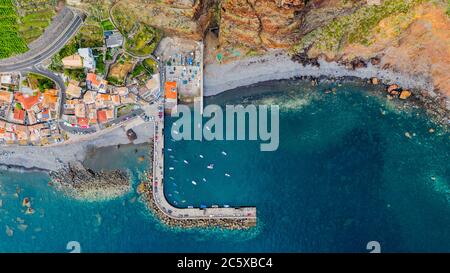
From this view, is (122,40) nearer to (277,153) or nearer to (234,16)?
(234,16)

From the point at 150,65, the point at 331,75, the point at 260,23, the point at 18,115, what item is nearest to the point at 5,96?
the point at 18,115

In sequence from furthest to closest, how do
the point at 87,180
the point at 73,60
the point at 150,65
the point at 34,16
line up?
1. the point at 87,180
2. the point at 150,65
3. the point at 73,60
4. the point at 34,16

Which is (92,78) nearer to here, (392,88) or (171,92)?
(171,92)

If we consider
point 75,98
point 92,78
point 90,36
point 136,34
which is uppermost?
point 136,34

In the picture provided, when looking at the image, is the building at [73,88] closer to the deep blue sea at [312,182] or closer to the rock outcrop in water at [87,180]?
the deep blue sea at [312,182]

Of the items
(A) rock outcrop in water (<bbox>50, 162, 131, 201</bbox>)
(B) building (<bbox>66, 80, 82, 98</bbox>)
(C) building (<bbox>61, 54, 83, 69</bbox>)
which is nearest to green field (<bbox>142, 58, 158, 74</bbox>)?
(C) building (<bbox>61, 54, 83, 69</bbox>)

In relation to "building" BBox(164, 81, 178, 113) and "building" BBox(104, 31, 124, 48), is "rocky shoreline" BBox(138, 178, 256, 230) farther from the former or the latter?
"building" BBox(104, 31, 124, 48)
